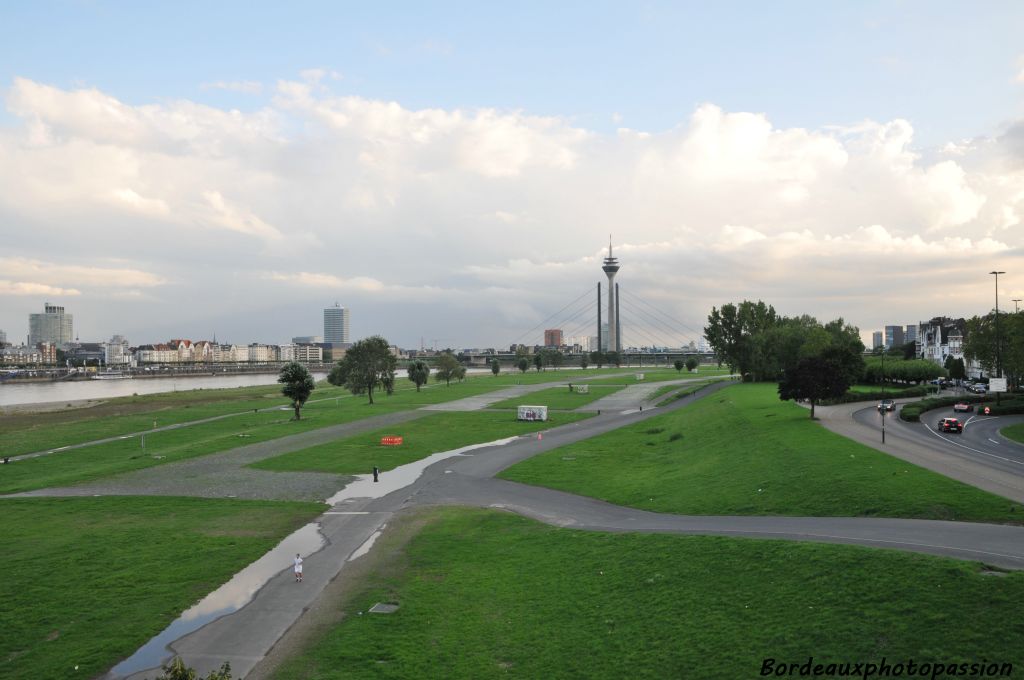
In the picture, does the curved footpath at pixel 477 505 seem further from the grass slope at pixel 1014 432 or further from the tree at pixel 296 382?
the tree at pixel 296 382

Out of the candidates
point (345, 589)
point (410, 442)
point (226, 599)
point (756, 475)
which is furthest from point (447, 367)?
point (226, 599)

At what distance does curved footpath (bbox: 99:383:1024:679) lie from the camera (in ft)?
61.1

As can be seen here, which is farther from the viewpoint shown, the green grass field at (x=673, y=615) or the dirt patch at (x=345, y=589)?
the dirt patch at (x=345, y=589)

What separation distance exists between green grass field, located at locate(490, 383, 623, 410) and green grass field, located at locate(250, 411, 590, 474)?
1089cm

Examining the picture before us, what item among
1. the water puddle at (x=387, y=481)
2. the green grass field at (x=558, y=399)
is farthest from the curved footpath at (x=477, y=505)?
the green grass field at (x=558, y=399)

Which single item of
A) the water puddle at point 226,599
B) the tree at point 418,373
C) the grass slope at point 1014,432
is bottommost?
the water puddle at point 226,599

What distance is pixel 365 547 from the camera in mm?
27000

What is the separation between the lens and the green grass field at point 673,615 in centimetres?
1569

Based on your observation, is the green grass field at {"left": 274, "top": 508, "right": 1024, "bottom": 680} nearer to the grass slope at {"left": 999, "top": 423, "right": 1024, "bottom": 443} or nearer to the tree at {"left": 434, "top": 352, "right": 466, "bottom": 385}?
the grass slope at {"left": 999, "top": 423, "right": 1024, "bottom": 443}

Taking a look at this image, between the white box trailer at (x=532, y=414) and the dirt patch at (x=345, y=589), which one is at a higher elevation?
the white box trailer at (x=532, y=414)

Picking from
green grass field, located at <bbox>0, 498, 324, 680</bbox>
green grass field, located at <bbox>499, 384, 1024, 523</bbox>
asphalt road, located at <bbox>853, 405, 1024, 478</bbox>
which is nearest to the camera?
green grass field, located at <bbox>0, 498, 324, 680</bbox>

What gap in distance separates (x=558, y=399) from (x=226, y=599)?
3116 inches

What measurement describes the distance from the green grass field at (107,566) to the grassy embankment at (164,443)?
376 inches

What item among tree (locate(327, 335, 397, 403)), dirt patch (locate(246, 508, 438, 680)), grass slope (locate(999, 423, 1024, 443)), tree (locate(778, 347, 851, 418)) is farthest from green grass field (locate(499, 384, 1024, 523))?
tree (locate(327, 335, 397, 403))
